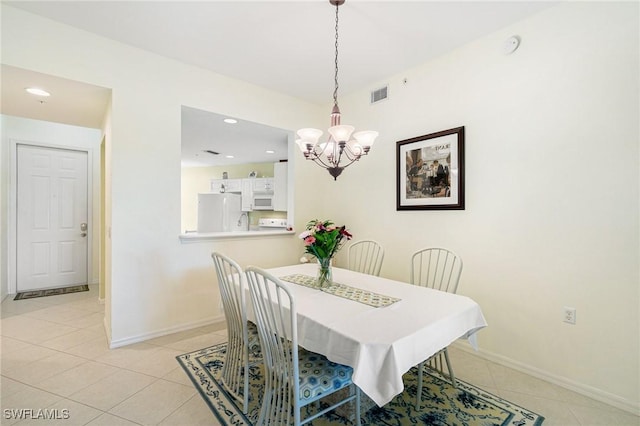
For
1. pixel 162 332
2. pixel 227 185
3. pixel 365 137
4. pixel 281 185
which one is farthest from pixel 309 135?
pixel 227 185

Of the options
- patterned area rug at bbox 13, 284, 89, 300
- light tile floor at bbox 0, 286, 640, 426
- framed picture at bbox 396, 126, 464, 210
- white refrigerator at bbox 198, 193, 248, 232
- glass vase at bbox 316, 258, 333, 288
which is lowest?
light tile floor at bbox 0, 286, 640, 426

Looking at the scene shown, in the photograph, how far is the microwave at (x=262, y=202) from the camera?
19.9ft

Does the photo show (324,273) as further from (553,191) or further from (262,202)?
(262,202)

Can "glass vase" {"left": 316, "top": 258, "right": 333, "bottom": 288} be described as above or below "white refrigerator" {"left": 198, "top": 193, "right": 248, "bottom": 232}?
below

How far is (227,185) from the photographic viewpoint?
692cm

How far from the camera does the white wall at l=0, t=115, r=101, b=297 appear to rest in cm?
400

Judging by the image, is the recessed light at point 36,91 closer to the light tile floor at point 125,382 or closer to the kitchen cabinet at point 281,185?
the light tile floor at point 125,382

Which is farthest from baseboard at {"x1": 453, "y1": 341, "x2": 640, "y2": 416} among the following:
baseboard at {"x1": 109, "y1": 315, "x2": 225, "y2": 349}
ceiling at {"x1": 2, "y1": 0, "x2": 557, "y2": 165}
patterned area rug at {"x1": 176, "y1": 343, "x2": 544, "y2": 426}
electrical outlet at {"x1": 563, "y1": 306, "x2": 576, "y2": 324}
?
ceiling at {"x1": 2, "y1": 0, "x2": 557, "y2": 165}

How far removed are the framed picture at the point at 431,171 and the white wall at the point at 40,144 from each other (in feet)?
15.5

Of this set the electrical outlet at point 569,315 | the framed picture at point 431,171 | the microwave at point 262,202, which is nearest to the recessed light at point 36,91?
the framed picture at point 431,171

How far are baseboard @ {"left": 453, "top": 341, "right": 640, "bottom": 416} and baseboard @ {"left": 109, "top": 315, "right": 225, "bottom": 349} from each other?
258 cm

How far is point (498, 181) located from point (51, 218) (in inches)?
230

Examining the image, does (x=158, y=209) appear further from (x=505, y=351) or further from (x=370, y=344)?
(x=505, y=351)

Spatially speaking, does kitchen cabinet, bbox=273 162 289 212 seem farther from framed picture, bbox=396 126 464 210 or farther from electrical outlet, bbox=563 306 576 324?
electrical outlet, bbox=563 306 576 324
